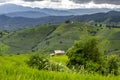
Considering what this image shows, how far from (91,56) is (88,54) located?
0.87 metres

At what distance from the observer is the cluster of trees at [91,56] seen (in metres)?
71.6

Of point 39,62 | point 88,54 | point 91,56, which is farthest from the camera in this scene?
point 88,54

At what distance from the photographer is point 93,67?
230 feet

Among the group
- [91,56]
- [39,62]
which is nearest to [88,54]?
[91,56]

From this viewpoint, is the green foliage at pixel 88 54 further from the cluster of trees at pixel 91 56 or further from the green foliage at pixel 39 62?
the green foliage at pixel 39 62

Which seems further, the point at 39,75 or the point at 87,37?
the point at 87,37

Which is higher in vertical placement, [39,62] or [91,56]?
[39,62]

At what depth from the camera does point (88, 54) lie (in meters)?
73.4

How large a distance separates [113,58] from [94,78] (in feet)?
225

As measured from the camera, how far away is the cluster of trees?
71.6 metres

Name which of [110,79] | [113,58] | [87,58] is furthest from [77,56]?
[110,79]

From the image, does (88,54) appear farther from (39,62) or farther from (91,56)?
(39,62)

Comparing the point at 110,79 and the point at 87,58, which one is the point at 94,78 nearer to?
the point at 110,79

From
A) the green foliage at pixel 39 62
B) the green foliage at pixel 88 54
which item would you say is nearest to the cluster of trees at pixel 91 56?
the green foliage at pixel 88 54
